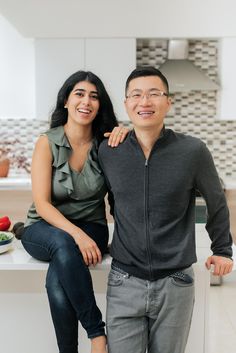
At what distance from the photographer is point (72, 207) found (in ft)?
6.01

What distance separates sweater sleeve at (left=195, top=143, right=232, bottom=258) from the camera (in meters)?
1.52

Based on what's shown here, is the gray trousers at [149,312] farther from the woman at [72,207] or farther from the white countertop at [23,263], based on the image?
the white countertop at [23,263]

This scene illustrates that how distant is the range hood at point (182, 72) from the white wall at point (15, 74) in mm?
1424

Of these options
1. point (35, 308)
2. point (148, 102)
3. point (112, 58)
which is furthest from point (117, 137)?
point (112, 58)

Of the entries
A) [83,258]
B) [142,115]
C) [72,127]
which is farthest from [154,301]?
[72,127]

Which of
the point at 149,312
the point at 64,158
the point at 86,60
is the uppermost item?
the point at 86,60

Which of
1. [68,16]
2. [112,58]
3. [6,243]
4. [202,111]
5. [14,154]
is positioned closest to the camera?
[6,243]

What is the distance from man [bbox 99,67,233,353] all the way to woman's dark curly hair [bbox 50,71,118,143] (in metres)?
0.31

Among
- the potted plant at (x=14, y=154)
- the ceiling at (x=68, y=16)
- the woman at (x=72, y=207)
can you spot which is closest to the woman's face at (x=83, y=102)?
the woman at (x=72, y=207)

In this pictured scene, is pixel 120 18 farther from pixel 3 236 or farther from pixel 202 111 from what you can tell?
pixel 3 236

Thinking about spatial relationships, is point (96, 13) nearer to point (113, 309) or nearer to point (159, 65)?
point (159, 65)

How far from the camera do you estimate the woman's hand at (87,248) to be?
1630 mm

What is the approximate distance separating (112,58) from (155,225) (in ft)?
9.98

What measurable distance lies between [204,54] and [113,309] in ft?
11.7
